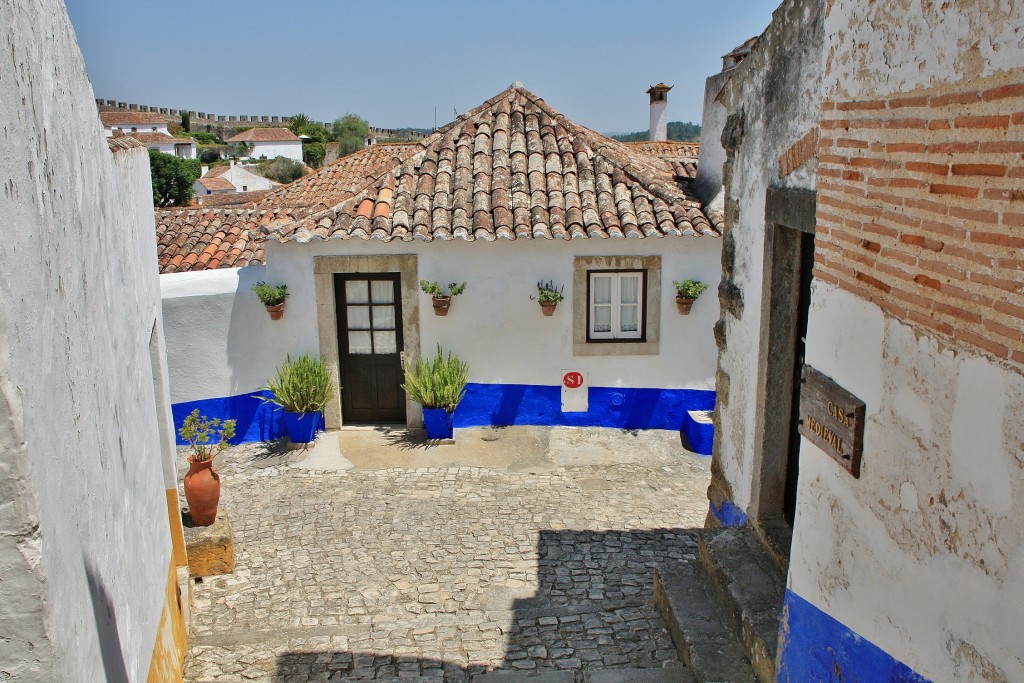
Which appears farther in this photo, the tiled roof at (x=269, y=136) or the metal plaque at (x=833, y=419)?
the tiled roof at (x=269, y=136)

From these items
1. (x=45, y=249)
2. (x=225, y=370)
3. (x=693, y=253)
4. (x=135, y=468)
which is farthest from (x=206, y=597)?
(x=693, y=253)

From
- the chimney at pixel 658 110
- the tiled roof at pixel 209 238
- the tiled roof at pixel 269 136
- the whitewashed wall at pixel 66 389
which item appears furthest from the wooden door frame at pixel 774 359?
the tiled roof at pixel 269 136

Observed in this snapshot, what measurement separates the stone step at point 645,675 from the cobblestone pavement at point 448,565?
0.09m

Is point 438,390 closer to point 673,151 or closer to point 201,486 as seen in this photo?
point 201,486

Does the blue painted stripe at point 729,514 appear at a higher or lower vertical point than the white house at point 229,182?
lower

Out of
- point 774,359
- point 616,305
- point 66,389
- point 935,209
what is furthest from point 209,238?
point 935,209

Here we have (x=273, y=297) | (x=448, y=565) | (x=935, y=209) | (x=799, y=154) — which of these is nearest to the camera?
(x=935, y=209)

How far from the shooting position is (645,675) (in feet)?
17.8

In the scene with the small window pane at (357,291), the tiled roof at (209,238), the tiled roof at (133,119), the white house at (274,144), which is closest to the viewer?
the small window pane at (357,291)

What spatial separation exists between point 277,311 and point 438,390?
2139 mm

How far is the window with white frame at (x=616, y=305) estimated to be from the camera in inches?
399

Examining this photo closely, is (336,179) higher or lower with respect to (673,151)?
lower

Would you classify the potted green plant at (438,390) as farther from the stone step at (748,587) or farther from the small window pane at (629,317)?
the stone step at (748,587)

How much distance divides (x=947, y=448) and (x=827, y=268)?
3.94ft
